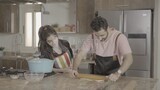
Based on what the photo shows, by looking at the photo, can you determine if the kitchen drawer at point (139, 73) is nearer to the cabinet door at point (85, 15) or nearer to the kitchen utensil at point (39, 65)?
the cabinet door at point (85, 15)

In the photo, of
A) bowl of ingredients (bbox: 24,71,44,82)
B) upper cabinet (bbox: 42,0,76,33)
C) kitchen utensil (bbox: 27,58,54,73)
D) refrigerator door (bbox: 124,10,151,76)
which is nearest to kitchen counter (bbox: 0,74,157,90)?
bowl of ingredients (bbox: 24,71,44,82)

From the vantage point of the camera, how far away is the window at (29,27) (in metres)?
5.29

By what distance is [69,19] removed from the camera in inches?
194

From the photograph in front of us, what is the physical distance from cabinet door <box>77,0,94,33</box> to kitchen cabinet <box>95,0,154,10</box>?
0.43 m

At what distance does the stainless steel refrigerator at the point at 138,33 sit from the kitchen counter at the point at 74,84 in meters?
1.81

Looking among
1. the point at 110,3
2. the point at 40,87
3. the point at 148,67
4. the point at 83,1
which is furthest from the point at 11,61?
the point at 40,87

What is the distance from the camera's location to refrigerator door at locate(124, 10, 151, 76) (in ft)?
12.5

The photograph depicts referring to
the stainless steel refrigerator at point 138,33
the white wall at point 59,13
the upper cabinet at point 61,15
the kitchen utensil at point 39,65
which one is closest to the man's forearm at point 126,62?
the kitchen utensil at point 39,65

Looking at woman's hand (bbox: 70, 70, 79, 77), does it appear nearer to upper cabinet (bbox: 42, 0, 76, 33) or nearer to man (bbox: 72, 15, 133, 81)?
man (bbox: 72, 15, 133, 81)

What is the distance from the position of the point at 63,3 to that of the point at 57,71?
2723 millimetres

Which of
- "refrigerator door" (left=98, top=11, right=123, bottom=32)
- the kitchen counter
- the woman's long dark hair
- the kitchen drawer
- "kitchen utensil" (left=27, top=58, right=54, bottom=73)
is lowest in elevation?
the kitchen drawer

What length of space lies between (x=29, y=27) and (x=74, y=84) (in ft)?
12.0

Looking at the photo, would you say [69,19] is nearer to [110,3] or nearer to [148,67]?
[110,3]

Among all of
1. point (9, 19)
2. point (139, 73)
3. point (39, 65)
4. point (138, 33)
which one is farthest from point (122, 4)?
point (9, 19)
